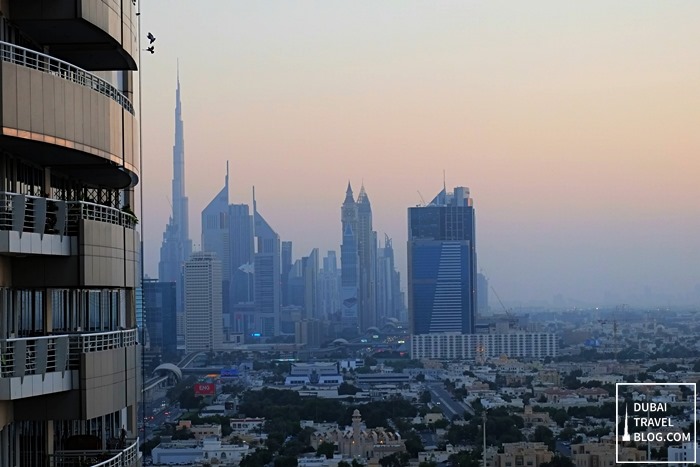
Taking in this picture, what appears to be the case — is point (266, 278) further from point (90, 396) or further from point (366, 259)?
point (90, 396)

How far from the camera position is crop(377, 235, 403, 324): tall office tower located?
12101cm

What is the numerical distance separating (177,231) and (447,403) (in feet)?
190

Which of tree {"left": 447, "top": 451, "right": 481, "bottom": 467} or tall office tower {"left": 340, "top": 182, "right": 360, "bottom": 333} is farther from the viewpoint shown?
tall office tower {"left": 340, "top": 182, "right": 360, "bottom": 333}

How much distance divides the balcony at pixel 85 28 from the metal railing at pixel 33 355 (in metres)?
1.03

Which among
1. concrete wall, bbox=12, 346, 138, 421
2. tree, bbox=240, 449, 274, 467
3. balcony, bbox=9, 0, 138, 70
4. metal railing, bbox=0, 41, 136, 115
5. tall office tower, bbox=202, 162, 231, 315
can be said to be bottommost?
tree, bbox=240, 449, 274, 467

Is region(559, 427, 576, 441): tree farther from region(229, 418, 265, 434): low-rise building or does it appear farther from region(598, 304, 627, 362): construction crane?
region(598, 304, 627, 362): construction crane

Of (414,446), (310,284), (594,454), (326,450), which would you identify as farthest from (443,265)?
(594,454)

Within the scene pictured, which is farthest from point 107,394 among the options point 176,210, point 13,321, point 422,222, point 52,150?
point 176,210

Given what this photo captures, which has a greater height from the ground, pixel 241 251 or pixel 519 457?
pixel 241 251

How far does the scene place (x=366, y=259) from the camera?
396ft

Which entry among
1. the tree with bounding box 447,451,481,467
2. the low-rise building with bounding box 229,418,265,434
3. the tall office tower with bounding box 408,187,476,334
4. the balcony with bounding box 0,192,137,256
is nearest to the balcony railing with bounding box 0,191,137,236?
the balcony with bounding box 0,192,137,256

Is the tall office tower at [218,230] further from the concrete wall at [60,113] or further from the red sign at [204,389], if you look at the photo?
the concrete wall at [60,113]

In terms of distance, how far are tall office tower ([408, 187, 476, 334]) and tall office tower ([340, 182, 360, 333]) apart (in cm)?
1787

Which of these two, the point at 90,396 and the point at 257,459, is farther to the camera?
the point at 257,459
